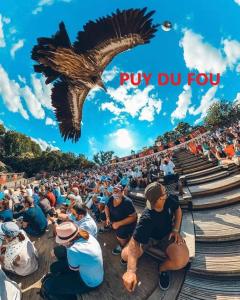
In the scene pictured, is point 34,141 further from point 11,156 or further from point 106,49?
point 106,49

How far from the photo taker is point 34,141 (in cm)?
8856

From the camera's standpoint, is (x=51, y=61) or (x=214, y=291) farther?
(x=51, y=61)

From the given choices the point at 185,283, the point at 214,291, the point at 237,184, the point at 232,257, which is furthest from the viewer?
the point at 237,184

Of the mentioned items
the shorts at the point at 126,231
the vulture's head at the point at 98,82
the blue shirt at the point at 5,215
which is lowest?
the shorts at the point at 126,231

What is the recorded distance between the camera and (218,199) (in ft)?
18.3

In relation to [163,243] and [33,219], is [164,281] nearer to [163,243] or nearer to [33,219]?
[163,243]

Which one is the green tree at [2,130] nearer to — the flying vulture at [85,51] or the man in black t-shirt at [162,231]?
the flying vulture at [85,51]

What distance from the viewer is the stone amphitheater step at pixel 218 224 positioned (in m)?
3.84

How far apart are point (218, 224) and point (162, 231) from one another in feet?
6.11

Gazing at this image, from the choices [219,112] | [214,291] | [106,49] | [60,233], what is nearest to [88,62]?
[106,49]

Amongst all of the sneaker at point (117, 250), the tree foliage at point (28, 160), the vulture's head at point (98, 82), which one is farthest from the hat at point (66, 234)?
the tree foliage at point (28, 160)

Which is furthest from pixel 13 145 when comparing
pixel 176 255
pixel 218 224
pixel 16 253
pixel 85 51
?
pixel 176 255

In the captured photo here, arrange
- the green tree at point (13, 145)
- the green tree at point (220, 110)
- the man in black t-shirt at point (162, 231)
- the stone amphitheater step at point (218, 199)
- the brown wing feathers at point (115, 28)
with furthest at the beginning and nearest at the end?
the green tree at point (220, 110) < the green tree at point (13, 145) < the stone amphitheater step at point (218, 199) < the brown wing feathers at point (115, 28) < the man in black t-shirt at point (162, 231)

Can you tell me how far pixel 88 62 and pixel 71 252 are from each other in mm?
4442
